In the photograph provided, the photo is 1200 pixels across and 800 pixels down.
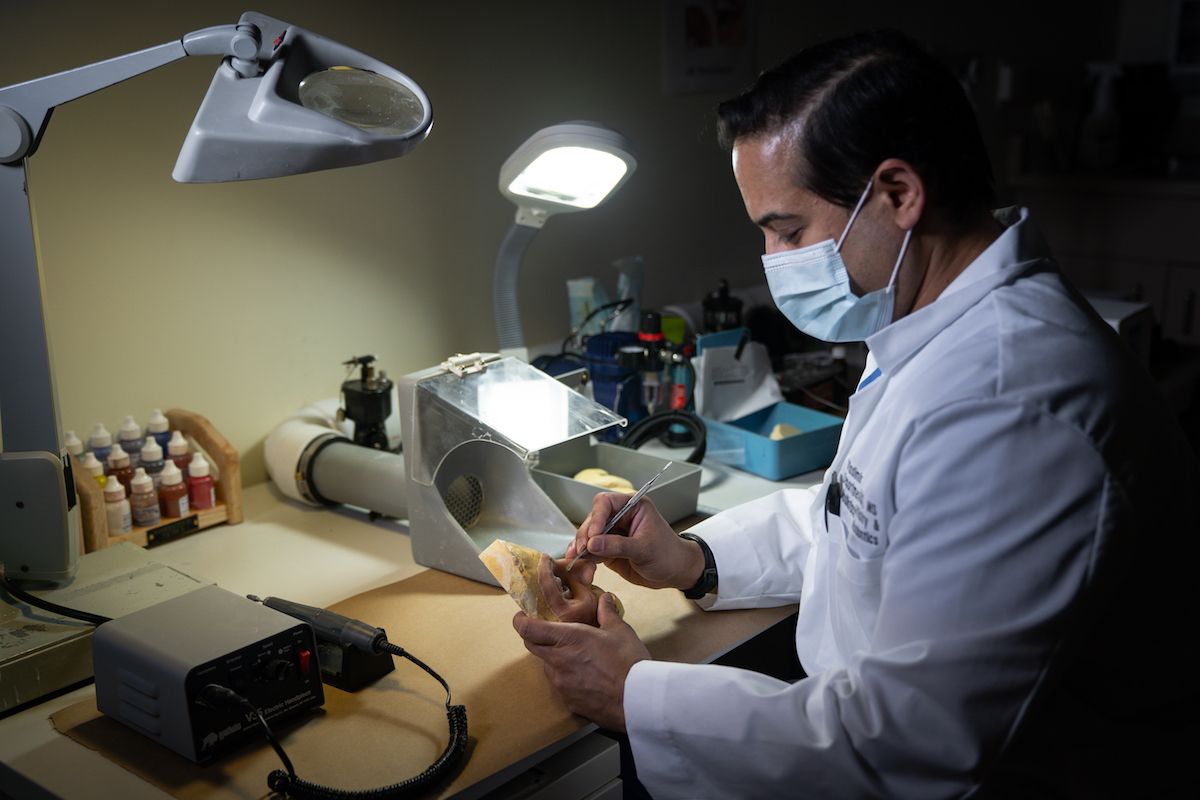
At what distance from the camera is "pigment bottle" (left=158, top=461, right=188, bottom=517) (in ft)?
5.45

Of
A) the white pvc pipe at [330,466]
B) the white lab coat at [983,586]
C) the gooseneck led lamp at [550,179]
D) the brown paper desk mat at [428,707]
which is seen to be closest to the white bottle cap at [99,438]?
the white pvc pipe at [330,466]

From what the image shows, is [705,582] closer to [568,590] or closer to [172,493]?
[568,590]

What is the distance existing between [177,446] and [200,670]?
0.76 metres

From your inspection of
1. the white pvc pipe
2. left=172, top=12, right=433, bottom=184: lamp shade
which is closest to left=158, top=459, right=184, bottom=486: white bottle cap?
the white pvc pipe

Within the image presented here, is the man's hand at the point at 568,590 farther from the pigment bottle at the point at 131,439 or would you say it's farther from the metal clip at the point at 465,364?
the pigment bottle at the point at 131,439

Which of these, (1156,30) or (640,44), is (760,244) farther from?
(1156,30)

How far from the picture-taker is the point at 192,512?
1.71 m

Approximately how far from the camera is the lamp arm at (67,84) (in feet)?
3.73

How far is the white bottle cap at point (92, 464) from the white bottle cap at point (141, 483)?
0.17 ft

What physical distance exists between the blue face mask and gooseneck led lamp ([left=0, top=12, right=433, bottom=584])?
44 centimetres

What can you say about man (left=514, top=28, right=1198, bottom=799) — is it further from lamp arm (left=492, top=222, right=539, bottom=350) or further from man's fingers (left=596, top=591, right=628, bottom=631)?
lamp arm (left=492, top=222, right=539, bottom=350)

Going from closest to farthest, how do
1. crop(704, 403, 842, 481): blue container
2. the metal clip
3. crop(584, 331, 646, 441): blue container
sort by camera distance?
the metal clip → crop(704, 403, 842, 481): blue container → crop(584, 331, 646, 441): blue container

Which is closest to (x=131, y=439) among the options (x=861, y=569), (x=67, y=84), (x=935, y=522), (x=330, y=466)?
(x=330, y=466)

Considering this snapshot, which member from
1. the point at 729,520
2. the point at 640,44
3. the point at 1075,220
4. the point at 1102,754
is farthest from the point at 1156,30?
the point at 1102,754
